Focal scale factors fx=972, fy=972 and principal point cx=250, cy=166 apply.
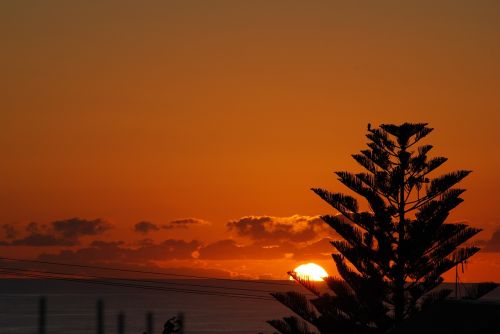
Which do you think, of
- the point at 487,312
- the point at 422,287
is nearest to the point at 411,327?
the point at 487,312

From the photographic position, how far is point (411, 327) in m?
16.9

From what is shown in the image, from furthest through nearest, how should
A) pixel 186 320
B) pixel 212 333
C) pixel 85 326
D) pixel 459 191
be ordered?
pixel 186 320, pixel 85 326, pixel 212 333, pixel 459 191

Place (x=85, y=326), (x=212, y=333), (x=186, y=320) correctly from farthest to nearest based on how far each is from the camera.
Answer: (x=186, y=320) < (x=85, y=326) < (x=212, y=333)

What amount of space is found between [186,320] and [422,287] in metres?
92.4

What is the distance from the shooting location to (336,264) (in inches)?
1180

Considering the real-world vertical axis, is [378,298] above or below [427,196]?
below

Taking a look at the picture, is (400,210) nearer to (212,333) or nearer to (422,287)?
(422,287)

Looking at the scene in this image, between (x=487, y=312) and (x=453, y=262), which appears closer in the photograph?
(x=487, y=312)

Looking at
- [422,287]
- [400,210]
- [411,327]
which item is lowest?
[411,327]

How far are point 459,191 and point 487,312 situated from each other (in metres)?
13.4

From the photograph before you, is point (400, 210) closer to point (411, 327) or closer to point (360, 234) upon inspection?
point (360, 234)


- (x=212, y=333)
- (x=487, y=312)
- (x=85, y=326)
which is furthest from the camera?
(x=85, y=326)

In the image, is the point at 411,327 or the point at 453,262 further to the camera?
the point at 453,262

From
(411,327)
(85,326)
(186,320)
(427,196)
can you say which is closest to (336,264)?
(427,196)
